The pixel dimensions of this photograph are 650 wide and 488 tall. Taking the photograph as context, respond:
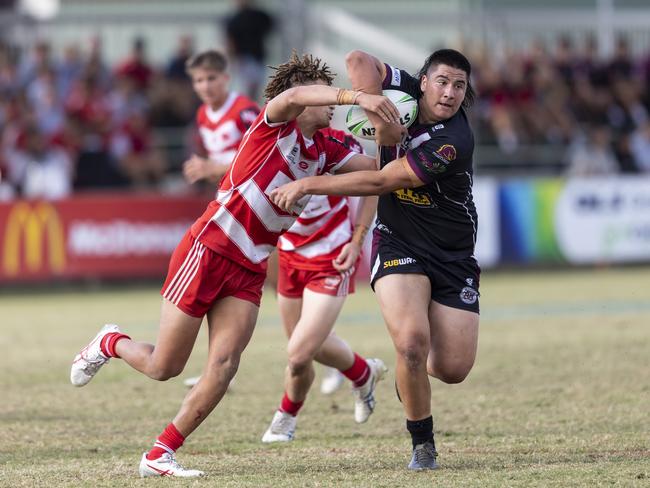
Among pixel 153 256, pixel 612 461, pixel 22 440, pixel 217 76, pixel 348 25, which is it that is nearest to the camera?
pixel 612 461

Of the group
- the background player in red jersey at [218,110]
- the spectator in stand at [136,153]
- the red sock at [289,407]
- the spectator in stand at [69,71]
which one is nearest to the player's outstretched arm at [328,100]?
the red sock at [289,407]

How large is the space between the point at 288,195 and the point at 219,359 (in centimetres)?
96

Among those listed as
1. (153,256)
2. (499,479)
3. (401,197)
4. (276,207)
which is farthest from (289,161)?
(153,256)

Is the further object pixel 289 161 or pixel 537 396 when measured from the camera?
pixel 537 396

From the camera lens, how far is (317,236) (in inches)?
317

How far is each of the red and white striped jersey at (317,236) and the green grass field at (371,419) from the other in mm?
1137

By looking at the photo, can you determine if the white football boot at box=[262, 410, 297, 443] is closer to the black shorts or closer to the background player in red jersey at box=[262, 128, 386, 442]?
the background player in red jersey at box=[262, 128, 386, 442]

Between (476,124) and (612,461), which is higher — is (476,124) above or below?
above

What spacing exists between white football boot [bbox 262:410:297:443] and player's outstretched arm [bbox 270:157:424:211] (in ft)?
6.27

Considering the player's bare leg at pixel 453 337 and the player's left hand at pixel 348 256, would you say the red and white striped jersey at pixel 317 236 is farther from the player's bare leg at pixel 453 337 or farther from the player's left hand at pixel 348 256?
the player's bare leg at pixel 453 337

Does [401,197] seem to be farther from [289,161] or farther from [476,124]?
[476,124]

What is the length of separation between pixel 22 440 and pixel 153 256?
10704 millimetres

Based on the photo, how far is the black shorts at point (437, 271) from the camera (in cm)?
666

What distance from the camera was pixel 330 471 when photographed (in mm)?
6383
